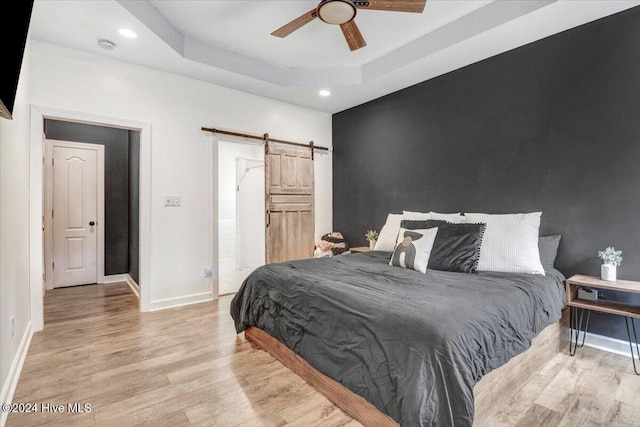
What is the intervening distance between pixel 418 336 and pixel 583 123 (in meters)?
2.63

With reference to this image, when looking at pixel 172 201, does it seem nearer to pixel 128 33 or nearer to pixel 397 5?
pixel 128 33

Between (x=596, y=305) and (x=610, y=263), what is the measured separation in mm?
345

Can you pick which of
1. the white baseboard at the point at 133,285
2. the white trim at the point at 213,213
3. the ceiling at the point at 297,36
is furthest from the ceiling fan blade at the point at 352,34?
the white baseboard at the point at 133,285

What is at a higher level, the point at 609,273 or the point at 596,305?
the point at 609,273

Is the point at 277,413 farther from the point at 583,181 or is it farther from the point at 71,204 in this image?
the point at 71,204

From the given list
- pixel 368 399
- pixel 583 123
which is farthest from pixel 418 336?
pixel 583 123

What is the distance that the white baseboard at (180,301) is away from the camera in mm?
3600

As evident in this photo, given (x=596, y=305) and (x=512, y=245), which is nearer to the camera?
(x=596, y=305)

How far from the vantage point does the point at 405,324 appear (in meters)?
1.52

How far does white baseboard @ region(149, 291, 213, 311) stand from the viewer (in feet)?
11.8

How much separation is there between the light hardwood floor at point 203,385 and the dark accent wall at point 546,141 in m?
0.92

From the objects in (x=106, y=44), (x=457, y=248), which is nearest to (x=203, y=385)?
(x=457, y=248)

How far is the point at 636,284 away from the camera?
92.0 inches

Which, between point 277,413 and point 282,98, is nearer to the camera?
point 277,413
